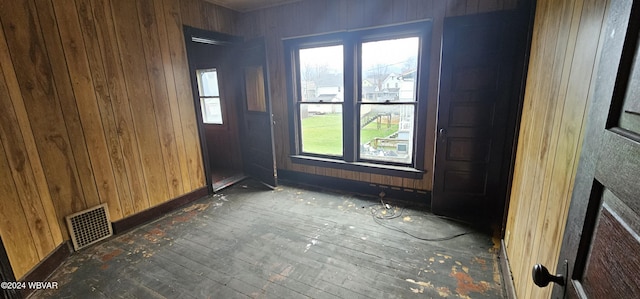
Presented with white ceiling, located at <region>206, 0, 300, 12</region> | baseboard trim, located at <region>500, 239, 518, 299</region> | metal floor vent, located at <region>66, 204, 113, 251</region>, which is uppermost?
white ceiling, located at <region>206, 0, 300, 12</region>

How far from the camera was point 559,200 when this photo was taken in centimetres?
108

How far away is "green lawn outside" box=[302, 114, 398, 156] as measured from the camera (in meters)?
3.52

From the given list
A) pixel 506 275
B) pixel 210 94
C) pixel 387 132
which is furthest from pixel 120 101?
pixel 506 275

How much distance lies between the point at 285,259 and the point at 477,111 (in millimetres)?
2256

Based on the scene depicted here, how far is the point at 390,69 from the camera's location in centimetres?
314

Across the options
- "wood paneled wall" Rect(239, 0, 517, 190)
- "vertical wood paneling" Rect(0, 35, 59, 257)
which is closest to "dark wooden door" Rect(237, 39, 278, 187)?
"wood paneled wall" Rect(239, 0, 517, 190)

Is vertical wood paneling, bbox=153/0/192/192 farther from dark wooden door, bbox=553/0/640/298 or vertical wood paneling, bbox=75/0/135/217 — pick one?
dark wooden door, bbox=553/0/640/298

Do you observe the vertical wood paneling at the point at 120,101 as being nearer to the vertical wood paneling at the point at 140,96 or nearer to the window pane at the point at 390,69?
the vertical wood paneling at the point at 140,96

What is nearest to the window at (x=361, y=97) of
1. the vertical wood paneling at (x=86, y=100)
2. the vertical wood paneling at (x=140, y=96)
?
the vertical wood paneling at (x=140, y=96)

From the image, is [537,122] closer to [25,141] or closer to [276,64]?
[276,64]

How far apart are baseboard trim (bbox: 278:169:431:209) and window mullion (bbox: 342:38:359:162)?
0.37m

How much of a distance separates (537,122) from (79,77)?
3.48 m

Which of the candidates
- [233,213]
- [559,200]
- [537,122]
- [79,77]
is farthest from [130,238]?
[537,122]

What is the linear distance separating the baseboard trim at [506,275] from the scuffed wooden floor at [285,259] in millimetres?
54
